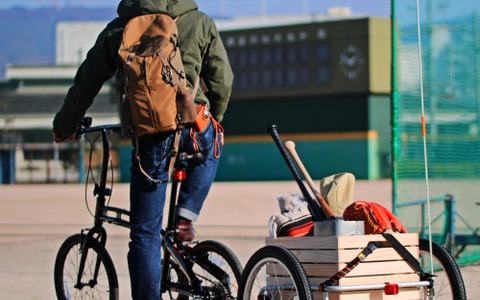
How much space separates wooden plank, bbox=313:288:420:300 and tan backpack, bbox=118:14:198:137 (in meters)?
1.00

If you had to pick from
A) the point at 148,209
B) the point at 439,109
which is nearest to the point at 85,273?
the point at 148,209

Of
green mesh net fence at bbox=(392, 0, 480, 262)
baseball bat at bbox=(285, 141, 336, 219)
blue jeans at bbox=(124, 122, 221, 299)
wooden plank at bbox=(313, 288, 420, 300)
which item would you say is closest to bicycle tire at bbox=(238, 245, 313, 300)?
wooden plank at bbox=(313, 288, 420, 300)

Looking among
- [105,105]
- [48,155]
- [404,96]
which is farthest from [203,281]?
[105,105]

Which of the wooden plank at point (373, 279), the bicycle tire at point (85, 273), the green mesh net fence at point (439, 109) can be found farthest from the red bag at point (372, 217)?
the green mesh net fence at point (439, 109)

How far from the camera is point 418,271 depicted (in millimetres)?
3326

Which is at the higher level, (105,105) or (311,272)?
(105,105)

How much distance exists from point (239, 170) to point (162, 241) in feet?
130

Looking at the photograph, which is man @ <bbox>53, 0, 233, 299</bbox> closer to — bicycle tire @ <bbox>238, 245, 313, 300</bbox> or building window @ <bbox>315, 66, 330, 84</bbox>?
bicycle tire @ <bbox>238, 245, 313, 300</bbox>

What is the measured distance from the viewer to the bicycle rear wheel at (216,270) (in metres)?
3.62

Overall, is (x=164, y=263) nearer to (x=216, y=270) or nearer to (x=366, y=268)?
(x=216, y=270)

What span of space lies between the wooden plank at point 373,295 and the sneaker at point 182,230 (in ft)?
2.76

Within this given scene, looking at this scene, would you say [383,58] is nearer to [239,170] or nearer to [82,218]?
[239,170]

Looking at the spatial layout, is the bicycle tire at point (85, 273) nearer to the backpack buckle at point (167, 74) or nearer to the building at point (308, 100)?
the backpack buckle at point (167, 74)

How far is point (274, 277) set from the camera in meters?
3.40
